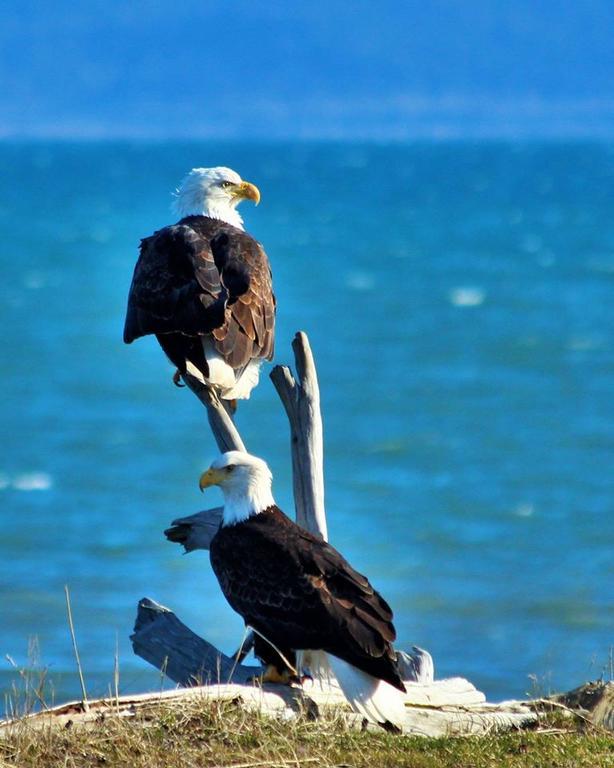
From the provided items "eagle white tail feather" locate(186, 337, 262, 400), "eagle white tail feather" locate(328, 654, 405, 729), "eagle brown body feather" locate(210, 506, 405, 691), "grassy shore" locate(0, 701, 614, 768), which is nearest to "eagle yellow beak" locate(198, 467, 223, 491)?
"eagle brown body feather" locate(210, 506, 405, 691)

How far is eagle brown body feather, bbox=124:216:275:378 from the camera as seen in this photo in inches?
355

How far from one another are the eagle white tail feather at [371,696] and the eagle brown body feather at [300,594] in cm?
4

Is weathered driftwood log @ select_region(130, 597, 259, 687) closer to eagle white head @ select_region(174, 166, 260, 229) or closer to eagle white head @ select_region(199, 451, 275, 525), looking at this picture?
eagle white head @ select_region(199, 451, 275, 525)

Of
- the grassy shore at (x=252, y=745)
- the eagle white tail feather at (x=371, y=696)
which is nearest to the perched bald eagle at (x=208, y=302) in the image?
the eagle white tail feather at (x=371, y=696)

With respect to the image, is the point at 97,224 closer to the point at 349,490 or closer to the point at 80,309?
the point at 80,309

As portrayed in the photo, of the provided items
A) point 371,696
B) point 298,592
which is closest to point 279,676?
point 298,592

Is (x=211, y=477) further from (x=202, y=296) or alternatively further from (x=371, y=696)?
(x=202, y=296)

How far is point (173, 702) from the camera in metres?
6.90

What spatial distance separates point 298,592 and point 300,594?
16 millimetres

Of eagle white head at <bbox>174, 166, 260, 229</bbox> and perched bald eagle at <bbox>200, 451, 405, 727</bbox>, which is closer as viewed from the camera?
perched bald eagle at <bbox>200, 451, 405, 727</bbox>

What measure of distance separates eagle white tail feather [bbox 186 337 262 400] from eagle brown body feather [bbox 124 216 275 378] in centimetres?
3

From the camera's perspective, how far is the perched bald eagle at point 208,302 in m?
8.96

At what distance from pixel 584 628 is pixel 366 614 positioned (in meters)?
11.4

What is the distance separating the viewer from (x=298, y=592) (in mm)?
7434
